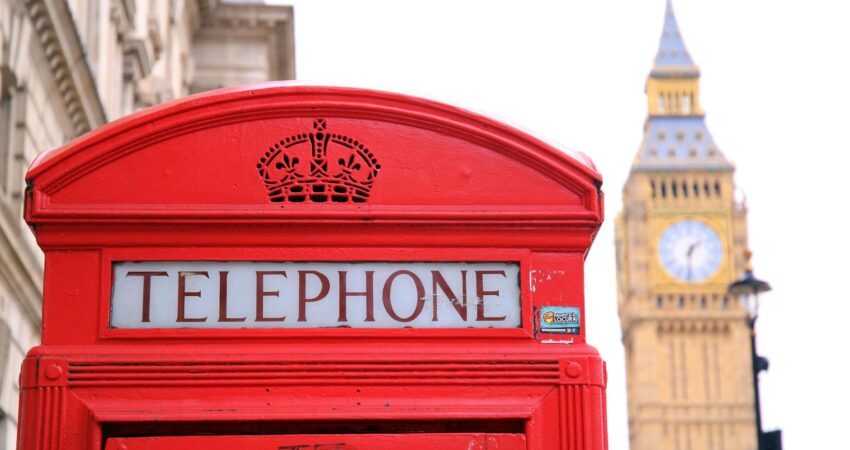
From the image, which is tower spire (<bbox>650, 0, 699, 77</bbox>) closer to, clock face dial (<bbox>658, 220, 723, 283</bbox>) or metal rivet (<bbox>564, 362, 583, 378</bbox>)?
clock face dial (<bbox>658, 220, 723, 283</bbox>)

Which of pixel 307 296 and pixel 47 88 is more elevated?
pixel 47 88

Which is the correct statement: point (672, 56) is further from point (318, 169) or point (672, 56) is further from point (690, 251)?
point (318, 169)

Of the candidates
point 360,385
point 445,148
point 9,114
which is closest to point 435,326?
point 360,385

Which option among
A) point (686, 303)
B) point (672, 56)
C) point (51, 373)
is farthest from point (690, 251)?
point (51, 373)

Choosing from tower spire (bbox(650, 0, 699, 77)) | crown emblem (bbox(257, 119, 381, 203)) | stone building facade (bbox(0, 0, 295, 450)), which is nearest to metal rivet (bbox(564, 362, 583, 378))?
crown emblem (bbox(257, 119, 381, 203))

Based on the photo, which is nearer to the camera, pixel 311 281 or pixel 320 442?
pixel 320 442

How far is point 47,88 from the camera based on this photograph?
13531 mm

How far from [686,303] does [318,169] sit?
298 feet

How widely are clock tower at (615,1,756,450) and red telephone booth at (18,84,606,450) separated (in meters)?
88.5

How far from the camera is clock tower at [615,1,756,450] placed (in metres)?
91.1

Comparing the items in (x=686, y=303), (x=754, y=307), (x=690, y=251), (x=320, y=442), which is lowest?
(x=320, y=442)

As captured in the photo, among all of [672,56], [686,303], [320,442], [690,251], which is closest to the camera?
[320,442]

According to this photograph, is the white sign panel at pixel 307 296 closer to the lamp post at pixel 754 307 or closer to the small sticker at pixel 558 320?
the small sticker at pixel 558 320

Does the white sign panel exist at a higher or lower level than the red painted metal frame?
higher
